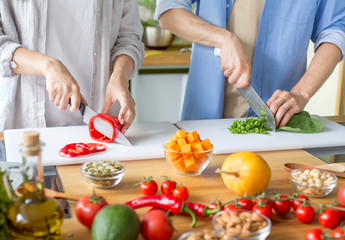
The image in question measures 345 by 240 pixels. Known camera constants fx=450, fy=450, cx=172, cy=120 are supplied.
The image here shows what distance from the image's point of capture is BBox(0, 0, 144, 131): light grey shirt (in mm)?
1675

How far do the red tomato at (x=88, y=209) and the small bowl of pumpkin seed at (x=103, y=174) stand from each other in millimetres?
197

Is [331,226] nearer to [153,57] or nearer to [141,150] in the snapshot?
[141,150]

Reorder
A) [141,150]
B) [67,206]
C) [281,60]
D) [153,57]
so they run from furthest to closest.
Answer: [153,57]
[281,60]
[141,150]
[67,206]

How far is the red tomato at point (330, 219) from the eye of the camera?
0.99m

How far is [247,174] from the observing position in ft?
3.73

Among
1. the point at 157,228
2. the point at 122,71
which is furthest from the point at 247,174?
the point at 122,71

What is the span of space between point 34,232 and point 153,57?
2.88 meters

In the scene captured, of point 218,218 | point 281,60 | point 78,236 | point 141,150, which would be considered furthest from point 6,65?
point 281,60

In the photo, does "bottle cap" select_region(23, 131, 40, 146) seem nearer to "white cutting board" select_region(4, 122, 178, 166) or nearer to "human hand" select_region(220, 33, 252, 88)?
"white cutting board" select_region(4, 122, 178, 166)

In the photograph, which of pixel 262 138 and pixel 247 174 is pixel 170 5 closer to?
pixel 262 138

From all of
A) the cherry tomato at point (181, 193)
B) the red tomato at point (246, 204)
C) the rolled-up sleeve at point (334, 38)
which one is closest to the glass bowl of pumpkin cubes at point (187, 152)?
the cherry tomato at point (181, 193)

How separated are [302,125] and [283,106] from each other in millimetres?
106

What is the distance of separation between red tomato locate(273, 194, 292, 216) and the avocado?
351 mm

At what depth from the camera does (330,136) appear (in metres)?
1.75
